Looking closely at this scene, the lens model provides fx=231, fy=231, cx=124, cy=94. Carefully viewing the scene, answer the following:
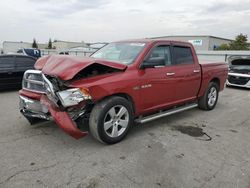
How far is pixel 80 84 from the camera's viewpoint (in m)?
3.52

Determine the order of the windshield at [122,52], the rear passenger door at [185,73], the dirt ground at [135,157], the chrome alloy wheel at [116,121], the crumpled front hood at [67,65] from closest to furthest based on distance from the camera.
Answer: the dirt ground at [135,157], the crumpled front hood at [67,65], the chrome alloy wheel at [116,121], the windshield at [122,52], the rear passenger door at [185,73]

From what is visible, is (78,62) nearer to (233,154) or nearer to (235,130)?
(233,154)

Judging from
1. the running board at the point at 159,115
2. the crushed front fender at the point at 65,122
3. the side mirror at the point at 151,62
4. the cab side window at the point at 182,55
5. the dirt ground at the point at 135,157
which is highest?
the cab side window at the point at 182,55

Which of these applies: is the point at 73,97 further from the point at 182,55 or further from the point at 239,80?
the point at 239,80

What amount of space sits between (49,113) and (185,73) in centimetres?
305

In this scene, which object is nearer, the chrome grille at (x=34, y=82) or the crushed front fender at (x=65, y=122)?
the crushed front fender at (x=65, y=122)

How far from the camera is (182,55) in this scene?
5.36 m

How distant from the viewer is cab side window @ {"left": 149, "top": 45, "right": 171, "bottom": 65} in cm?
460

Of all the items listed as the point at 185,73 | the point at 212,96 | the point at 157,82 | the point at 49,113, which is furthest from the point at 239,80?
the point at 49,113

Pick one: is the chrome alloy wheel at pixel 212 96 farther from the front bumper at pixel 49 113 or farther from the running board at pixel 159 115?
the front bumper at pixel 49 113

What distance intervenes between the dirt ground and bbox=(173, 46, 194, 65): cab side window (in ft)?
4.60

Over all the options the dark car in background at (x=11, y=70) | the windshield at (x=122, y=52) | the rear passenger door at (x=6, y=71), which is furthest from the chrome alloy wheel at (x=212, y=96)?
the rear passenger door at (x=6, y=71)

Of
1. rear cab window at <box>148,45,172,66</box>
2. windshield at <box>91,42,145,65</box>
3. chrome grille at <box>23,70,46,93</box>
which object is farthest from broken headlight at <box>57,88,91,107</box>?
rear cab window at <box>148,45,172,66</box>

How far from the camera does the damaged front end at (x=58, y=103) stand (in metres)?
3.47
